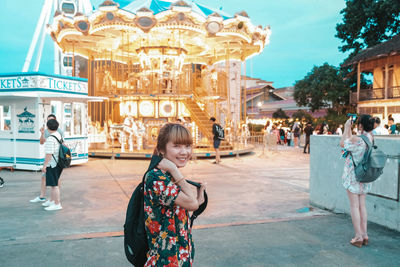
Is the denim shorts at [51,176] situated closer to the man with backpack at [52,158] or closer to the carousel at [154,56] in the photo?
the man with backpack at [52,158]

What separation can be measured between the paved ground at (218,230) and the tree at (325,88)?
22.0 m

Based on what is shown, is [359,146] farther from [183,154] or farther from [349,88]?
[349,88]

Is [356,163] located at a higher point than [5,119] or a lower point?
lower

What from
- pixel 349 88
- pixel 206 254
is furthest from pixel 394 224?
pixel 349 88

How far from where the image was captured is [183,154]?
2.09 m

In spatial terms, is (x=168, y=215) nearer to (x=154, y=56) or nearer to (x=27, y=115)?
(x=27, y=115)

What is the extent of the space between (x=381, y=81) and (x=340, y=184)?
26.0m

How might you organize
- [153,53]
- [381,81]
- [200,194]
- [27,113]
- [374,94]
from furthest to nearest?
[381,81] → [374,94] → [153,53] → [27,113] → [200,194]

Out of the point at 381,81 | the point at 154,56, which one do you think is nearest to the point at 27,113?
the point at 154,56

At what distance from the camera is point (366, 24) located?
1182 inches

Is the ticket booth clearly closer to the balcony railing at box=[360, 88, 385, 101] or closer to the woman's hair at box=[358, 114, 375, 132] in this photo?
the woman's hair at box=[358, 114, 375, 132]

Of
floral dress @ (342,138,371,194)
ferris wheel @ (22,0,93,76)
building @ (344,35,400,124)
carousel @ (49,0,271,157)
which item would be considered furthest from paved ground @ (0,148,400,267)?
building @ (344,35,400,124)

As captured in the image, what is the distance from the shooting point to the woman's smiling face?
81.9 inches

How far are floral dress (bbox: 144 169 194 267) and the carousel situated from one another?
35.4 feet
